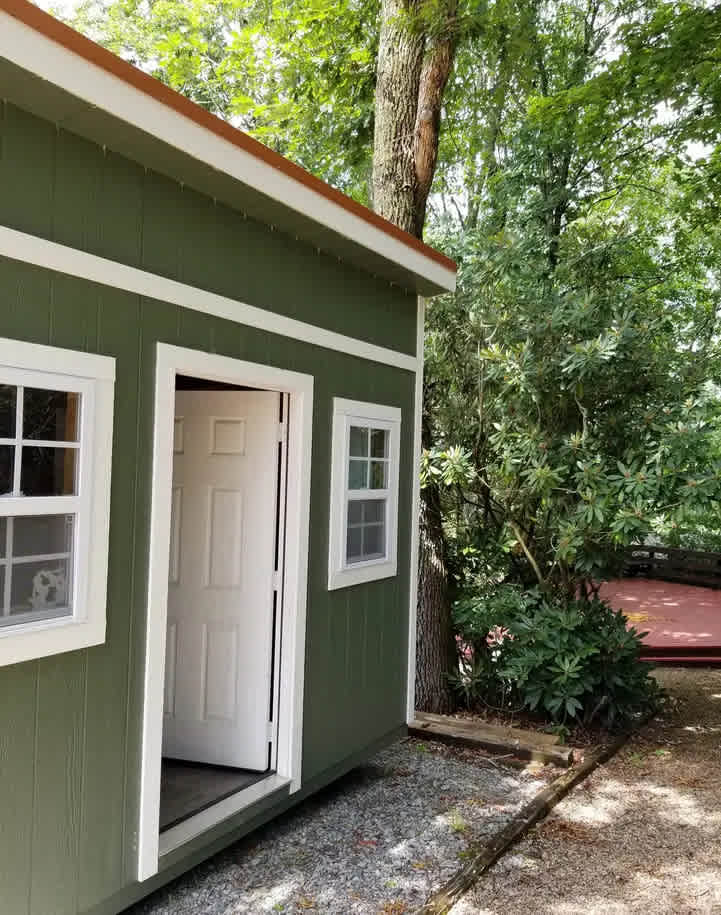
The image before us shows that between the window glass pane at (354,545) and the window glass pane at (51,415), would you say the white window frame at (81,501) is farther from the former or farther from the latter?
the window glass pane at (354,545)

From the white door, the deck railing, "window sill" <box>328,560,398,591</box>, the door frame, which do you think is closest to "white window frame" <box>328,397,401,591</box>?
"window sill" <box>328,560,398,591</box>

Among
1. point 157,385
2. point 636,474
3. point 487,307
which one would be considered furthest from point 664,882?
point 487,307

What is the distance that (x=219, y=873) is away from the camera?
13.2 ft

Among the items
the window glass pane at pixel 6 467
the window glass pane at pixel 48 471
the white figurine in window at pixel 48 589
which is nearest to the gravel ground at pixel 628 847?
the white figurine in window at pixel 48 589

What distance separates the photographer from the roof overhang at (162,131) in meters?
2.69

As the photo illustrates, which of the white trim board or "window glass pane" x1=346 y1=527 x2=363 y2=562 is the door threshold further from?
the white trim board

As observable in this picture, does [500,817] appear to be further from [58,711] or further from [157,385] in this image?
[157,385]

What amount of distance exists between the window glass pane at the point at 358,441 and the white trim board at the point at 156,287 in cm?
46

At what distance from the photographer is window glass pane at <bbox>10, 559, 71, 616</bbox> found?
292 centimetres

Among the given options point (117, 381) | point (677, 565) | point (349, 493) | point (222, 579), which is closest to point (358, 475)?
point (349, 493)

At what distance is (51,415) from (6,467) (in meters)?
0.27

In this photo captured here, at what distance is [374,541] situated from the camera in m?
5.41

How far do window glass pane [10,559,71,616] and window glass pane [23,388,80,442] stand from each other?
468 millimetres

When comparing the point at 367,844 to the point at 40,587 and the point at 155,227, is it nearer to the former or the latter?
the point at 40,587
